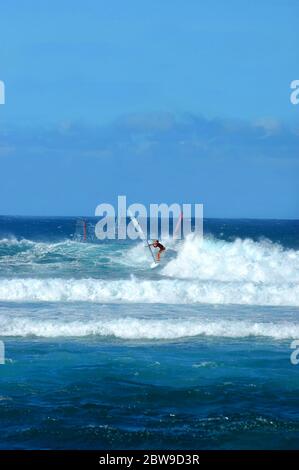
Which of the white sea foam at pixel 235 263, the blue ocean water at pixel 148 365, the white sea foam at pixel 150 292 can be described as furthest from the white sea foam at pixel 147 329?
the white sea foam at pixel 235 263

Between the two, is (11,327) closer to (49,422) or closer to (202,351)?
(202,351)

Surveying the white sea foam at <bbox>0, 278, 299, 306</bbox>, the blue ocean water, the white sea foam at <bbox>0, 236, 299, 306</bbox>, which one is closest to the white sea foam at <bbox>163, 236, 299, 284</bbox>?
the white sea foam at <bbox>0, 236, 299, 306</bbox>

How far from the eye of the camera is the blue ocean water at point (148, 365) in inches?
369

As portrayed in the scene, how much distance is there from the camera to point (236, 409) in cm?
1032

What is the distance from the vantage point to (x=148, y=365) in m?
12.9

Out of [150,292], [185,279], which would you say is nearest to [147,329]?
[150,292]

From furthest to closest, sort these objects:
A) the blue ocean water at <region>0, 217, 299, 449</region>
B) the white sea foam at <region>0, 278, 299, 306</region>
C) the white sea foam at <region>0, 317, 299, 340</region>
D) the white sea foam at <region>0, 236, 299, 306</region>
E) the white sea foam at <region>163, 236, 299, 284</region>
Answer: the white sea foam at <region>163, 236, 299, 284</region> < the white sea foam at <region>0, 236, 299, 306</region> < the white sea foam at <region>0, 278, 299, 306</region> < the white sea foam at <region>0, 317, 299, 340</region> < the blue ocean water at <region>0, 217, 299, 449</region>

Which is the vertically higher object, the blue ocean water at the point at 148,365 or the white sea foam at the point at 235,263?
the white sea foam at the point at 235,263

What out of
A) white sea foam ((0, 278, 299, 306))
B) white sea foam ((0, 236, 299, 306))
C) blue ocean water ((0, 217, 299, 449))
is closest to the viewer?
blue ocean water ((0, 217, 299, 449))

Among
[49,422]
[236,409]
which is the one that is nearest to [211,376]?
[236,409]

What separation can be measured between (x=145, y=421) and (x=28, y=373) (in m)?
3.15

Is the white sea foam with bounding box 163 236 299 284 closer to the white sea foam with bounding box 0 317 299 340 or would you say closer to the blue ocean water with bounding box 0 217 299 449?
the blue ocean water with bounding box 0 217 299 449

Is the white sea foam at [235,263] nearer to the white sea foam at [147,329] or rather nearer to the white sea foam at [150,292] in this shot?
the white sea foam at [150,292]

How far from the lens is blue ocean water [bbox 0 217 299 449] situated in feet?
30.8
